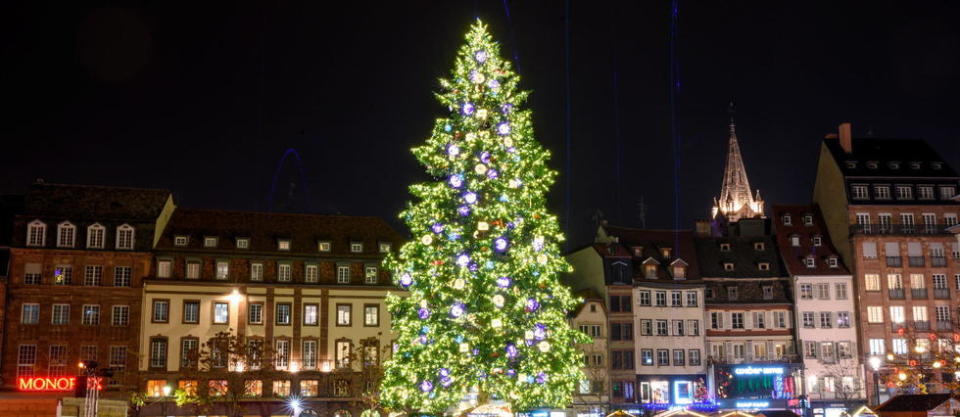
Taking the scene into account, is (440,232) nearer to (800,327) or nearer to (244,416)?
(244,416)

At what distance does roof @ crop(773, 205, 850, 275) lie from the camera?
270 feet

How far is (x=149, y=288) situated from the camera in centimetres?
6856

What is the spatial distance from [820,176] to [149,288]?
55213mm

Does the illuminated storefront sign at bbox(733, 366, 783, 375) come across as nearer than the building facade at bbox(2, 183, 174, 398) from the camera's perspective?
No

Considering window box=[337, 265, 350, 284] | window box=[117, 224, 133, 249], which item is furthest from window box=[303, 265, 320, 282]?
window box=[117, 224, 133, 249]

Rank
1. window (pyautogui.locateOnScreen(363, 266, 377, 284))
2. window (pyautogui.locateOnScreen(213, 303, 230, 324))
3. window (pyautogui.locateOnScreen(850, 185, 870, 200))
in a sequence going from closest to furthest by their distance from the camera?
window (pyautogui.locateOnScreen(213, 303, 230, 324)) → window (pyautogui.locateOnScreen(363, 266, 377, 284)) → window (pyautogui.locateOnScreen(850, 185, 870, 200))

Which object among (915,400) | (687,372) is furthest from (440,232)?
(687,372)

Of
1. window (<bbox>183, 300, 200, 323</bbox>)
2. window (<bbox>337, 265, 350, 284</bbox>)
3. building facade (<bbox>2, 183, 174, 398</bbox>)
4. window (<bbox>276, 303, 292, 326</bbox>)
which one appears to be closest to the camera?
building facade (<bbox>2, 183, 174, 398</bbox>)

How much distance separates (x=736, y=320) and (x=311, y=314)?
33.3 meters

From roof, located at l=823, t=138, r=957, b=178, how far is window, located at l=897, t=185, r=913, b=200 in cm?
98

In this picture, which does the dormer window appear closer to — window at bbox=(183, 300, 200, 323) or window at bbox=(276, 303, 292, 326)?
window at bbox=(276, 303, 292, 326)

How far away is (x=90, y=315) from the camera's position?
2662 inches

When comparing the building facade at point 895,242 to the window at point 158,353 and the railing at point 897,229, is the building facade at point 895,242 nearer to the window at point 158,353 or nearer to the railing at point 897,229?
the railing at point 897,229

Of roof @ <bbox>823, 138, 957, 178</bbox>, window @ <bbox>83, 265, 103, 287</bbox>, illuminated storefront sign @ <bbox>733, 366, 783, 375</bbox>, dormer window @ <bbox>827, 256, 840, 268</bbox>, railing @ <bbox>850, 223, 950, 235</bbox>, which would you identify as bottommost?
illuminated storefront sign @ <bbox>733, 366, 783, 375</bbox>
